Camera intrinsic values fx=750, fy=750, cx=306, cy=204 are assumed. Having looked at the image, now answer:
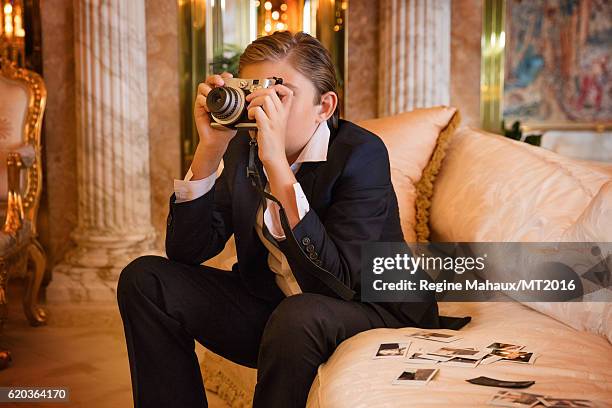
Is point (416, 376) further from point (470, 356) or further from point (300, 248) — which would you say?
point (300, 248)

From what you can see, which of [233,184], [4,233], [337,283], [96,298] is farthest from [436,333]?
[96,298]

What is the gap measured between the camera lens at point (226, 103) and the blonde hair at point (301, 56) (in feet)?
0.40

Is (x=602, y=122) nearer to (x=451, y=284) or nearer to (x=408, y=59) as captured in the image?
(x=408, y=59)

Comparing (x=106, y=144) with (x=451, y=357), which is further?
(x=106, y=144)

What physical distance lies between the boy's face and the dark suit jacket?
61 mm

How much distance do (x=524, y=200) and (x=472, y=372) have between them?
0.73m

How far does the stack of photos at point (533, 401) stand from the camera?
1112 millimetres

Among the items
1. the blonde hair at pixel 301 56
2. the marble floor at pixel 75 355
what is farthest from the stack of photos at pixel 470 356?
the marble floor at pixel 75 355

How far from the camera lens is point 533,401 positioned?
1.13 metres

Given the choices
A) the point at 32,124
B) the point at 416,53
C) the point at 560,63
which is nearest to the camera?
the point at 32,124

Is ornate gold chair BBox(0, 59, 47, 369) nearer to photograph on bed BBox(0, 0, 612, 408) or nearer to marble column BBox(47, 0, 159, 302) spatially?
photograph on bed BBox(0, 0, 612, 408)

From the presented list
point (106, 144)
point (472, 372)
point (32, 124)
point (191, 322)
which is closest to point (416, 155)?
point (191, 322)

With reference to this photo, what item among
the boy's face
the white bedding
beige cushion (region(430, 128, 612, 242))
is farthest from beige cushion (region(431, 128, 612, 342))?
the boy's face

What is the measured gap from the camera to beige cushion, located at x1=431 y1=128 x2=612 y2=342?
63.6 inches
